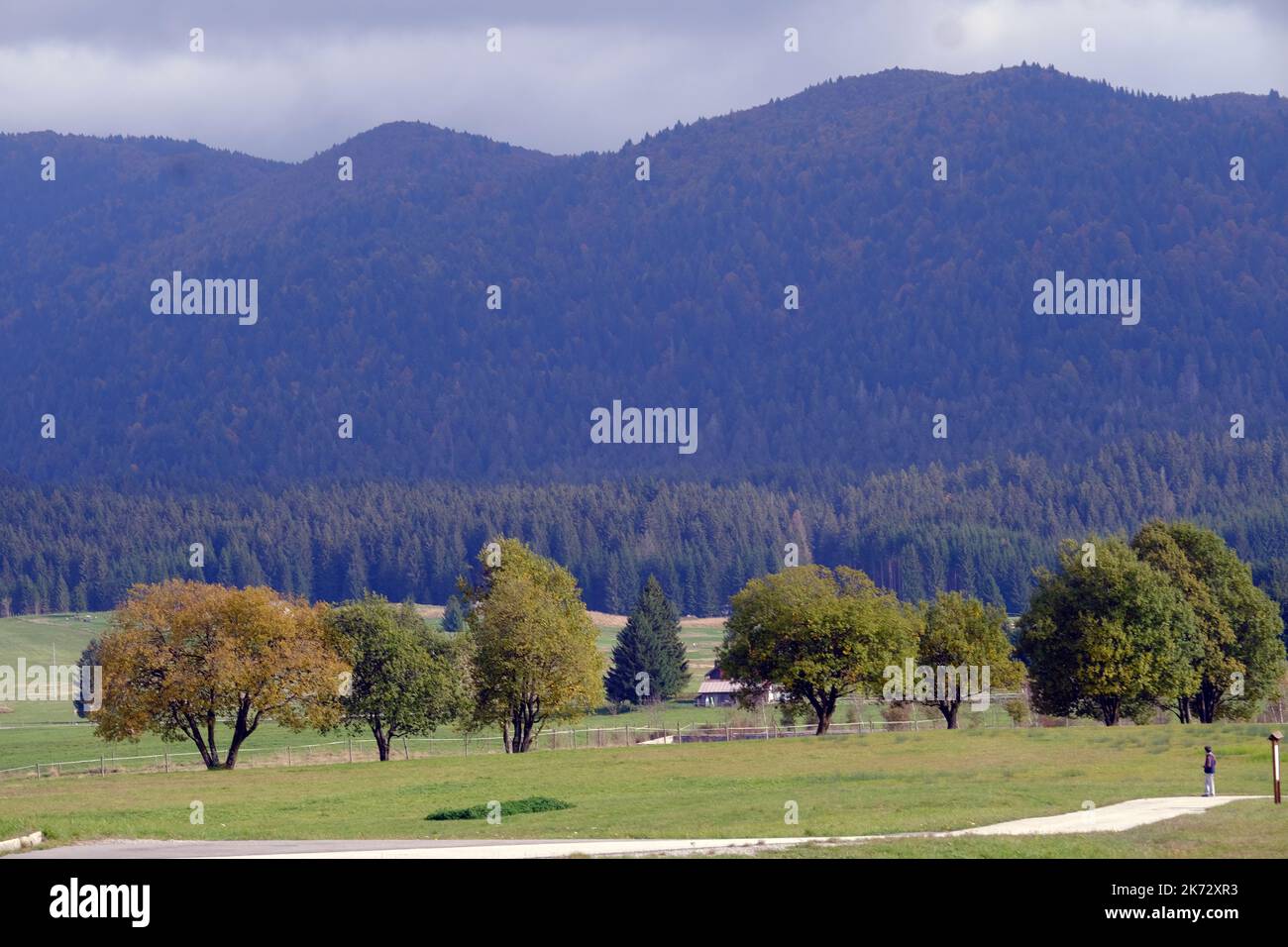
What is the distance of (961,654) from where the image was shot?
96.4 meters

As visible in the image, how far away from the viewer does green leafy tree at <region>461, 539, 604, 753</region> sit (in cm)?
8725

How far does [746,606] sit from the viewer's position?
9169 cm

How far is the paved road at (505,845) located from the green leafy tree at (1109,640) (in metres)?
47.6

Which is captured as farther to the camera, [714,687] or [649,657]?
[714,687]

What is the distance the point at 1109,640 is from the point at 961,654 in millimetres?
10726

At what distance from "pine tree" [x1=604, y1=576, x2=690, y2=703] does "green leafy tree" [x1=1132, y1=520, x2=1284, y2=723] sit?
5394cm

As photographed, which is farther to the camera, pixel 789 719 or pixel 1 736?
pixel 1 736

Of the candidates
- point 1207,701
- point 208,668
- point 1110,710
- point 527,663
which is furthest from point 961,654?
point 208,668

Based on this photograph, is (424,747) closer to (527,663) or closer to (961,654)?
(527,663)

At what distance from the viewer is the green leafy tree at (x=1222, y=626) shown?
92.6 metres

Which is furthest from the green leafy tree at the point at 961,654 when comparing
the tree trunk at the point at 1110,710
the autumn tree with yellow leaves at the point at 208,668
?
the autumn tree with yellow leaves at the point at 208,668

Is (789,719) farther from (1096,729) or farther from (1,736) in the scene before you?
(1,736)
